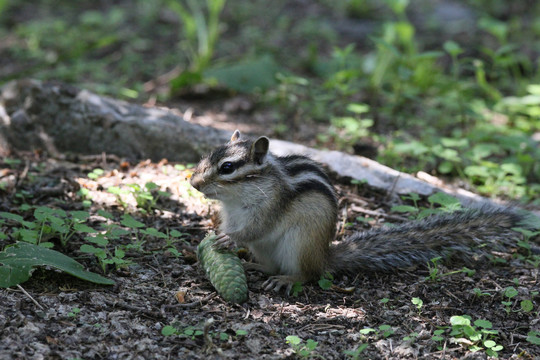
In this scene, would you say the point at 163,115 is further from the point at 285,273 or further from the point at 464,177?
the point at 464,177

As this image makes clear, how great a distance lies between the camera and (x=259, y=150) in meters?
3.50

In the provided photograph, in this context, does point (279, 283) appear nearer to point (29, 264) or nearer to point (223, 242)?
point (223, 242)

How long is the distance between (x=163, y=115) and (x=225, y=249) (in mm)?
2228

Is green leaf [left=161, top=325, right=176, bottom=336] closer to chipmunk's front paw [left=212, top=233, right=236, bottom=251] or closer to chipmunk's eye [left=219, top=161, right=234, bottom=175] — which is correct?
chipmunk's front paw [left=212, top=233, right=236, bottom=251]

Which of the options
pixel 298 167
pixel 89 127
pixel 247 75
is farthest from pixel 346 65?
pixel 298 167

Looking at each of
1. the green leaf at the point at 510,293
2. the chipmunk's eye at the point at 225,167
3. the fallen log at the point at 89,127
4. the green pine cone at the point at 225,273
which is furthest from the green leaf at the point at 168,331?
the fallen log at the point at 89,127

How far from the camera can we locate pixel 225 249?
3.42 m

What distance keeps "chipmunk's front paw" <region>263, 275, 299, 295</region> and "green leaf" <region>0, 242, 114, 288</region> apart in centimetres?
92

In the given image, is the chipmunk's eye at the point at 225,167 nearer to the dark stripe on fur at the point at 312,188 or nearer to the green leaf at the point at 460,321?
the dark stripe on fur at the point at 312,188

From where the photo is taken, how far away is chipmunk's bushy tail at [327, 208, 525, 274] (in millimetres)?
3604

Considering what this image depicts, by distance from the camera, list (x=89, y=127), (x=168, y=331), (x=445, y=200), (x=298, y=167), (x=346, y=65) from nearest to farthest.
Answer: (x=168, y=331) < (x=298, y=167) < (x=445, y=200) < (x=89, y=127) < (x=346, y=65)

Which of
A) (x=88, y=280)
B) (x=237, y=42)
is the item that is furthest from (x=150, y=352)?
(x=237, y=42)

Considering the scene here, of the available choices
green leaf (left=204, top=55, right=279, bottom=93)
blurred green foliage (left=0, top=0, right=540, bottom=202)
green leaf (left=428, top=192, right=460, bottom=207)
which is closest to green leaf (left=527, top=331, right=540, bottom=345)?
green leaf (left=428, top=192, right=460, bottom=207)

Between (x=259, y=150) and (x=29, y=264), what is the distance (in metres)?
1.42
